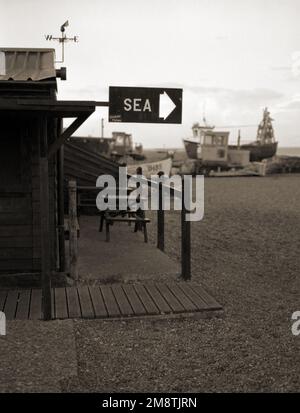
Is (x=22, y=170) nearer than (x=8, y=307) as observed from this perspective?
No

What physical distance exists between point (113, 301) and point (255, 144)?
54030mm

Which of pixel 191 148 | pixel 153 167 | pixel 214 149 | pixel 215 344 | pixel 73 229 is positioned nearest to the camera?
pixel 215 344

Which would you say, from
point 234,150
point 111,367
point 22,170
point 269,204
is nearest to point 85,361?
point 111,367

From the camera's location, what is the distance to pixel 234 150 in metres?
47.2

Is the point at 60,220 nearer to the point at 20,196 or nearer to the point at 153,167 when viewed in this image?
the point at 20,196

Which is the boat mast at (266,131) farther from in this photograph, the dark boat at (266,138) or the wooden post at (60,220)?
the wooden post at (60,220)

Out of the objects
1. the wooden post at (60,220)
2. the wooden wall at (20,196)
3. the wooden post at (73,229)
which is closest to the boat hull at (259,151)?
the wooden post at (60,220)

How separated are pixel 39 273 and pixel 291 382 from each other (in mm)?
3445

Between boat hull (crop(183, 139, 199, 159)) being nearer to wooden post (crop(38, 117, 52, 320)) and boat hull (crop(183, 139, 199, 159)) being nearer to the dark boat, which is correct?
the dark boat

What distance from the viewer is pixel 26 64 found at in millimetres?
6668

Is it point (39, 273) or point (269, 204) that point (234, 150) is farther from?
point (39, 273)

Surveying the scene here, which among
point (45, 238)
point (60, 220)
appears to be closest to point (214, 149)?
point (60, 220)

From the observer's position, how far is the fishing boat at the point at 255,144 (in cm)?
4900

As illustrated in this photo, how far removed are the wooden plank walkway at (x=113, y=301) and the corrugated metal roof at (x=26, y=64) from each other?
2584 mm
